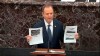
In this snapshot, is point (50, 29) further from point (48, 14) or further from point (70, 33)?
point (70, 33)

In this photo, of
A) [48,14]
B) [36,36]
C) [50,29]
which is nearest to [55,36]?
[50,29]

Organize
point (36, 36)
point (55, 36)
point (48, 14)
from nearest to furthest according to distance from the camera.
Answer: point (36, 36) < point (48, 14) < point (55, 36)

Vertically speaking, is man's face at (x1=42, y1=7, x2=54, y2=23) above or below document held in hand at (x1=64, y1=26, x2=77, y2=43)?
above

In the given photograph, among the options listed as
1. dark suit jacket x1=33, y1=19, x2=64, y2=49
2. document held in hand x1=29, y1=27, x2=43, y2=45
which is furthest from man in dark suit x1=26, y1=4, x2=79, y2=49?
document held in hand x1=29, y1=27, x2=43, y2=45

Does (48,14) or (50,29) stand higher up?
(48,14)

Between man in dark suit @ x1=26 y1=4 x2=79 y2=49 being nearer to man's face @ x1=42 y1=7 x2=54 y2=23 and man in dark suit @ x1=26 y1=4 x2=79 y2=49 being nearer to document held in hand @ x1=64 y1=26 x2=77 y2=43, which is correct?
man's face @ x1=42 y1=7 x2=54 y2=23

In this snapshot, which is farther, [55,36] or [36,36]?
[55,36]

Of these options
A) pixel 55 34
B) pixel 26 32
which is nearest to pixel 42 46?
pixel 55 34

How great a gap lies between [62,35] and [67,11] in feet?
4.03

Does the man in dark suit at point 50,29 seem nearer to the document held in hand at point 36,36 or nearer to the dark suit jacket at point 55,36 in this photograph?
the dark suit jacket at point 55,36

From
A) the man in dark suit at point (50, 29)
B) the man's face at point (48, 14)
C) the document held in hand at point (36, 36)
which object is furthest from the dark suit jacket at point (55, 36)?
the document held in hand at point (36, 36)

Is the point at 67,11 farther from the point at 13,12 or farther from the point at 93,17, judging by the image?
the point at 13,12

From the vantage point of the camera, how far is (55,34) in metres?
5.34

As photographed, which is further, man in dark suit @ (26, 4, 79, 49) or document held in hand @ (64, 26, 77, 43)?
man in dark suit @ (26, 4, 79, 49)
